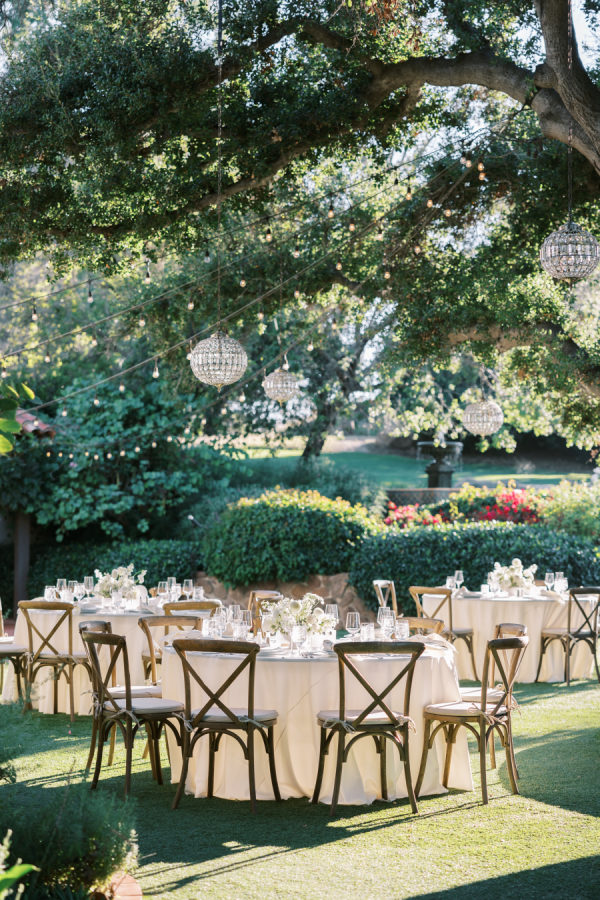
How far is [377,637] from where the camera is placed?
6191mm

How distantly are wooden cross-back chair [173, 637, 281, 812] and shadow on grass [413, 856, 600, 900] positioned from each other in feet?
5.02

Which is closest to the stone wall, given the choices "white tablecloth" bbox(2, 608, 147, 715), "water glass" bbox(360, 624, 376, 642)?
"white tablecloth" bbox(2, 608, 147, 715)

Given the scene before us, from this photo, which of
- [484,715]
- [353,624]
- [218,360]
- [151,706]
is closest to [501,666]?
[484,715]

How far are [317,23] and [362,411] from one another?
11.8m

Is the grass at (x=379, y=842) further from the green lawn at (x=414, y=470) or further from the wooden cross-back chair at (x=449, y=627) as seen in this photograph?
the green lawn at (x=414, y=470)

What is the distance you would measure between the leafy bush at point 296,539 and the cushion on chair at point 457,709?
6.71 m

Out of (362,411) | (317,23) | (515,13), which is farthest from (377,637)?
(362,411)

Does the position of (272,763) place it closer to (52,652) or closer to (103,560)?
(52,652)

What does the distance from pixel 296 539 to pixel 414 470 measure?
56.7ft

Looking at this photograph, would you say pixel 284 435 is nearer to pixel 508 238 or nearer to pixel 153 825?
pixel 508 238

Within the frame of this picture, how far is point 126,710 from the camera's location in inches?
227

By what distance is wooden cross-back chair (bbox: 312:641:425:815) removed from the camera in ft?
17.7

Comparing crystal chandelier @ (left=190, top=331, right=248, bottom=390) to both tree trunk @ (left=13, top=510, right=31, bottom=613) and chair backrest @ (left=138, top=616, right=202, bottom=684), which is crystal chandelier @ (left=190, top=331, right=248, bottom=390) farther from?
tree trunk @ (left=13, top=510, right=31, bottom=613)

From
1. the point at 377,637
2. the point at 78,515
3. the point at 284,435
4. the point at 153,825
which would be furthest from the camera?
the point at 284,435
